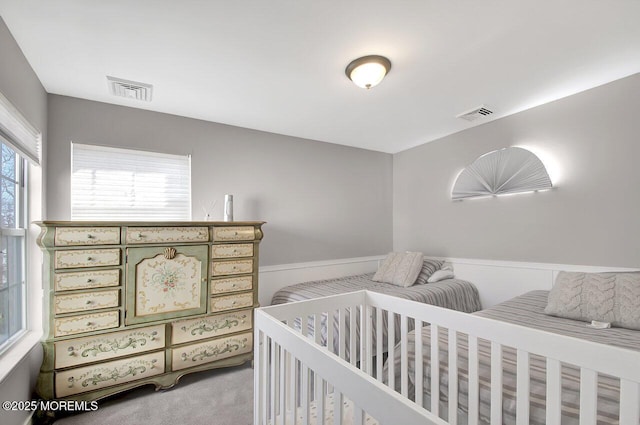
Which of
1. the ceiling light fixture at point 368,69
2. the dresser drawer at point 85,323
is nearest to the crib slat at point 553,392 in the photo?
the ceiling light fixture at point 368,69

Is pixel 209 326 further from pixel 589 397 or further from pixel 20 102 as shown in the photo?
pixel 589 397

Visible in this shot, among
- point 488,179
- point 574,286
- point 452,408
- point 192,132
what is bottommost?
point 452,408

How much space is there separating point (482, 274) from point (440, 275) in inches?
17.1

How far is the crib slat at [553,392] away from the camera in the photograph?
1023 millimetres

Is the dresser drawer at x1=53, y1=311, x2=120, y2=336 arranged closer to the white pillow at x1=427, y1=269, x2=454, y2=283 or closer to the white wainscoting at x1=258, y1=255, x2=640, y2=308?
the white wainscoting at x1=258, y1=255, x2=640, y2=308

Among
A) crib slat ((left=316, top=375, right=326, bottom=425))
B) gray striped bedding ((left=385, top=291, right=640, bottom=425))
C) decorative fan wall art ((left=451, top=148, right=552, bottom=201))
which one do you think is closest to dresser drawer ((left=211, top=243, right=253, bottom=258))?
gray striped bedding ((left=385, top=291, right=640, bottom=425))

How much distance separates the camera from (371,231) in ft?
13.8

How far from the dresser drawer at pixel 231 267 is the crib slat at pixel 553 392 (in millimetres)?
2180

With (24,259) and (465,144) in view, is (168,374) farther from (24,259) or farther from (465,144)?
(465,144)

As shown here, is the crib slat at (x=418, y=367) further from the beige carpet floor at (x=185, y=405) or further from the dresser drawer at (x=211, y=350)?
the dresser drawer at (x=211, y=350)

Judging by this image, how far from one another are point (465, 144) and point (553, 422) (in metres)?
2.98

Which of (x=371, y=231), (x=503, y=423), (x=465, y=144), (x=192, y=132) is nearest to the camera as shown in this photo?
(x=503, y=423)

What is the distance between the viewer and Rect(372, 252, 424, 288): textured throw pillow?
3.29m

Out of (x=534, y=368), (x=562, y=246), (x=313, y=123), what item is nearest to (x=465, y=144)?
(x=562, y=246)
